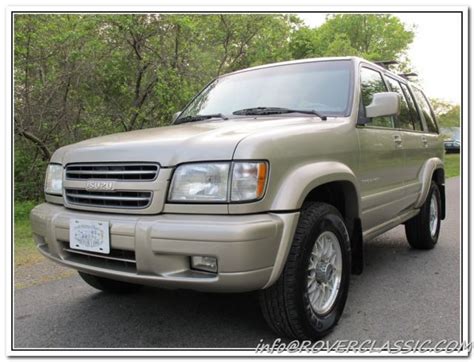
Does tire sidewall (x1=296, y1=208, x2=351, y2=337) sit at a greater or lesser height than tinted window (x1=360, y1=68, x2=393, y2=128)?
lesser

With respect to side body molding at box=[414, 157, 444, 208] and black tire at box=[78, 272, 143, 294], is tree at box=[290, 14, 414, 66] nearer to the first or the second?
side body molding at box=[414, 157, 444, 208]

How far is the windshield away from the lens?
3.44 m

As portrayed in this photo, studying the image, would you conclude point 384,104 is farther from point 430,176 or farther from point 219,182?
point 430,176

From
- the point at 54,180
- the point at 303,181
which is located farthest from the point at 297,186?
the point at 54,180

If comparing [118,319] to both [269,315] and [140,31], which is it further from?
[140,31]

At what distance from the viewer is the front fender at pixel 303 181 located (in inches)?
95.5

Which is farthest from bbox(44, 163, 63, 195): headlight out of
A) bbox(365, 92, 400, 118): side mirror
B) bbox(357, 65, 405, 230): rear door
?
bbox(365, 92, 400, 118): side mirror

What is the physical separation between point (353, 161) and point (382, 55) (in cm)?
2695

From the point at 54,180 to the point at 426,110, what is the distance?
4457 millimetres

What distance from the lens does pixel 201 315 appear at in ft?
10.4

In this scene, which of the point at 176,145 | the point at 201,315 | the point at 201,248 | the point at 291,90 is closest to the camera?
the point at 201,248

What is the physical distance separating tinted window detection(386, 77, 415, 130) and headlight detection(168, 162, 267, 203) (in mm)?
2510

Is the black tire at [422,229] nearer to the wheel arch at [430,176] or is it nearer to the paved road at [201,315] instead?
the wheel arch at [430,176]

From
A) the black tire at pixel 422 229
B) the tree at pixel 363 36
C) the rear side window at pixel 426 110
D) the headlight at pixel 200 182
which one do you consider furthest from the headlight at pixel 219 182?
the tree at pixel 363 36
